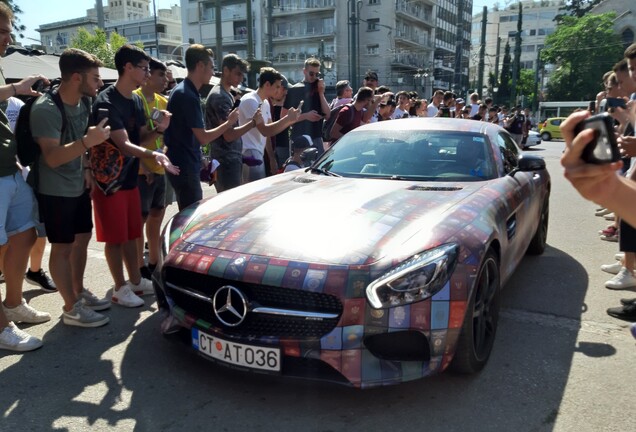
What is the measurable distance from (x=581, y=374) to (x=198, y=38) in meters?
69.3

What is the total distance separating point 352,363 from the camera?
233 centimetres

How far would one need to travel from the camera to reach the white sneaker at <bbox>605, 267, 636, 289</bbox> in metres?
4.29

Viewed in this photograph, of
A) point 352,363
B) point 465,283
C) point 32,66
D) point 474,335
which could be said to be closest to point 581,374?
point 474,335

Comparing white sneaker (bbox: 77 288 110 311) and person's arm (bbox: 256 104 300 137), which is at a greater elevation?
person's arm (bbox: 256 104 300 137)

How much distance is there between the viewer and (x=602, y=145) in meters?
1.29

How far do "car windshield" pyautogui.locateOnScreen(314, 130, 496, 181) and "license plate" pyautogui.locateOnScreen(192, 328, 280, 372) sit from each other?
182cm

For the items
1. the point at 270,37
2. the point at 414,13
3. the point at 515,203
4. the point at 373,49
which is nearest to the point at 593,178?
the point at 515,203

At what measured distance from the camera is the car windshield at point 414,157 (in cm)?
376

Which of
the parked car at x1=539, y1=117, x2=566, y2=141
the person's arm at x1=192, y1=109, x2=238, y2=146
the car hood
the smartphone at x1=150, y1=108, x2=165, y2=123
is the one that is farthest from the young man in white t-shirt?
the parked car at x1=539, y1=117, x2=566, y2=141

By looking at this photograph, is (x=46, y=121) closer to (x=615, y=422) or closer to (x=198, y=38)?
(x=615, y=422)

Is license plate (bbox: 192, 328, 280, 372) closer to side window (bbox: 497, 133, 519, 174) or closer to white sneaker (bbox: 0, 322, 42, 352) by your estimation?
white sneaker (bbox: 0, 322, 42, 352)

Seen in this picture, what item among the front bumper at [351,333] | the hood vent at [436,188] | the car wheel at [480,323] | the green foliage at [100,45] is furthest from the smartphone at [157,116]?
the green foliage at [100,45]

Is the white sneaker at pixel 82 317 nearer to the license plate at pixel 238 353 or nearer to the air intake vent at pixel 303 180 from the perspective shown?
the license plate at pixel 238 353

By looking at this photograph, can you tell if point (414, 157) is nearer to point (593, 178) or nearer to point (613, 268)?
point (613, 268)
